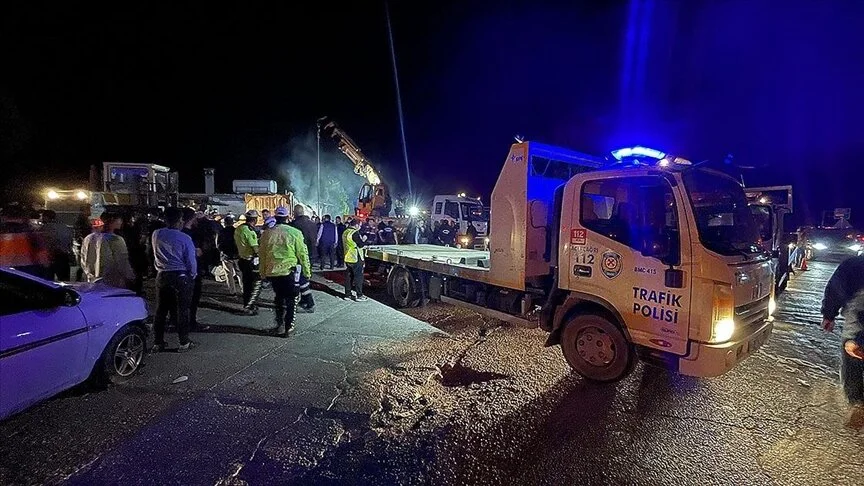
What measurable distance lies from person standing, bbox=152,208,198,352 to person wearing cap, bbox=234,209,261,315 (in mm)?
2182

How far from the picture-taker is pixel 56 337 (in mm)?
3738

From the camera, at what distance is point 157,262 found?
545cm

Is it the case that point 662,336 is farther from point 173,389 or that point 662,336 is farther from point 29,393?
point 29,393

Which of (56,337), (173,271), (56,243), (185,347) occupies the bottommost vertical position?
(185,347)

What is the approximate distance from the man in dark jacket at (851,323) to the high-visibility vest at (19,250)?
31.8ft

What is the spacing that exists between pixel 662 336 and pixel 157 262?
18.2 feet

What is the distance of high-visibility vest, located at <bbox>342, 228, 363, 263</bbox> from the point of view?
8688 mm

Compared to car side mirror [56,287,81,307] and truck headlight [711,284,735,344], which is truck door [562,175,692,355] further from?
car side mirror [56,287,81,307]

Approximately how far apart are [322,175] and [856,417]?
111 ft

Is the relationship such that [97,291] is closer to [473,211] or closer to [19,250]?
[19,250]

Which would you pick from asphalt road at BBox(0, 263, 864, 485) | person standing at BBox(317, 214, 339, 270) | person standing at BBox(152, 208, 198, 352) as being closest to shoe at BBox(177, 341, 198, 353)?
person standing at BBox(152, 208, 198, 352)

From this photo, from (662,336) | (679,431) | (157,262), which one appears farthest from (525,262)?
(157,262)

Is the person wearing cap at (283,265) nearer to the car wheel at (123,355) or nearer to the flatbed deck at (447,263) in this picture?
the car wheel at (123,355)

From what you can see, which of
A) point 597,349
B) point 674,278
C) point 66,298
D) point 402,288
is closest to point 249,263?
point 402,288
